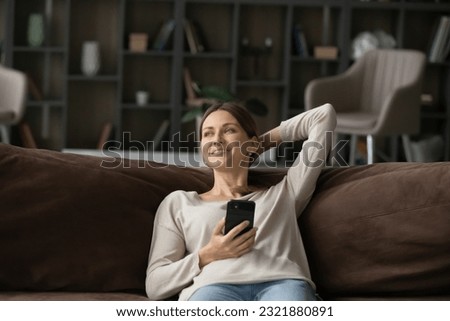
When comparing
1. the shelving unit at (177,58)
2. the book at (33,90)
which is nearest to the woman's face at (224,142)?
the shelving unit at (177,58)

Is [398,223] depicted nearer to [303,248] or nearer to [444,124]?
[303,248]

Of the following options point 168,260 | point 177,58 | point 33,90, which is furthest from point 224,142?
point 33,90

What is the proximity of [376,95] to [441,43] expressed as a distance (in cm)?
78

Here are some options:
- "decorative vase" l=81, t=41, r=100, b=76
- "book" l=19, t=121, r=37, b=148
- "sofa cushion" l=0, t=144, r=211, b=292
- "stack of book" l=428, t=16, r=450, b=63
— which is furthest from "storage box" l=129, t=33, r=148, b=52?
"sofa cushion" l=0, t=144, r=211, b=292

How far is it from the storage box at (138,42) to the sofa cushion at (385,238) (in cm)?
442

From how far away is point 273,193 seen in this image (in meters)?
2.36

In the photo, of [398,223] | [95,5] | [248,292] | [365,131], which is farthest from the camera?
[95,5]

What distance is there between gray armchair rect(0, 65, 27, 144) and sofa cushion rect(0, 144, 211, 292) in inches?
140

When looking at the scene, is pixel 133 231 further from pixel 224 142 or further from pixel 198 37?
pixel 198 37

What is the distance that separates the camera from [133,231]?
7.55 feet

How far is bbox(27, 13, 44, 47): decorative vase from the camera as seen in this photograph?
6.46 meters

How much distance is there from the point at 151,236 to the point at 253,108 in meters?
3.92

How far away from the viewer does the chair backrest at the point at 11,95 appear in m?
5.79

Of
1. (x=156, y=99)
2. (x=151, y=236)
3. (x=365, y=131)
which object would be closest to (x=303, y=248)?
(x=151, y=236)
